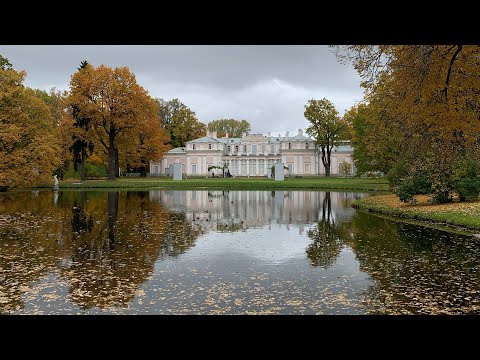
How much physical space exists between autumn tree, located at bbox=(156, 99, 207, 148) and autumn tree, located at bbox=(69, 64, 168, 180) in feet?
105

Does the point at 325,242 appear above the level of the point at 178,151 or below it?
below

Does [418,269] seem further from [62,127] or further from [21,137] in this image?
[62,127]

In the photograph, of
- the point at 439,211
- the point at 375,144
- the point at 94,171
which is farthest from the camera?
the point at 94,171

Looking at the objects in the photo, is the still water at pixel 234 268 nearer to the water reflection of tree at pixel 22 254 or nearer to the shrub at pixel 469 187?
the water reflection of tree at pixel 22 254

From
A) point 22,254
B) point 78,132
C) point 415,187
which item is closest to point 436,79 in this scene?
point 22,254

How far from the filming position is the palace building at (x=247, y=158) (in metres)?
80.5

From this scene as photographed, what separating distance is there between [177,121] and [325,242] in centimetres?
7359

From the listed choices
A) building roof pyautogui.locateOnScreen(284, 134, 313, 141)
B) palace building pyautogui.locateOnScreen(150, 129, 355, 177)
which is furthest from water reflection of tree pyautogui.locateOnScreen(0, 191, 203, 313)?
building roof pyautogui.locateOnScreen(284, 134, 313, 141)

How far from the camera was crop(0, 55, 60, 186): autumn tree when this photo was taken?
33.1 m

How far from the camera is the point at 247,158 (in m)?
83.4

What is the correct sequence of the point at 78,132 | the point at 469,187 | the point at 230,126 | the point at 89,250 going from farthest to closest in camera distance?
the point at 230,126, the point at 78,132, the point at 469,187, the point at 89,250

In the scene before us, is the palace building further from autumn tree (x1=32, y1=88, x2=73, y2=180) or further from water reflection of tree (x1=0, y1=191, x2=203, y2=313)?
water reflection of tree (x1=0, y1=191, x2=203, y2=313)
